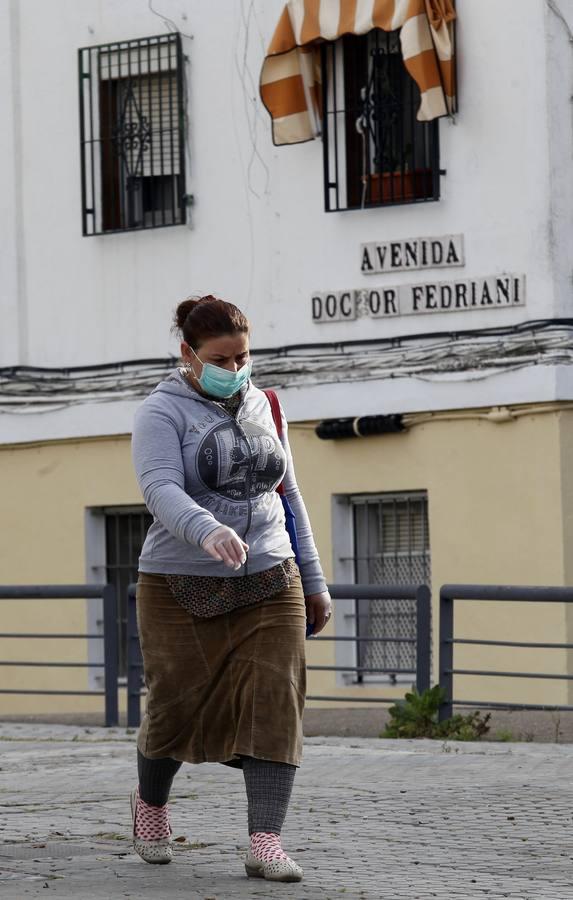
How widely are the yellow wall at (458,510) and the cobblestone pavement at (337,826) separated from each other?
5203 millimetres

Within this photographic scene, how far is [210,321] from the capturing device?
7.30 metres

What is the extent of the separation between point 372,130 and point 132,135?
245 cm

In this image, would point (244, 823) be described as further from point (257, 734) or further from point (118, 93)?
point (118, 93)

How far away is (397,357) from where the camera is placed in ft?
59.4

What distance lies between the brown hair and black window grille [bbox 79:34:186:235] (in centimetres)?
1209

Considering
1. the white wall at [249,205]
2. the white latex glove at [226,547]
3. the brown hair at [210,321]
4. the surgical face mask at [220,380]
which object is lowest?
A: the white latex glove at [226,547]

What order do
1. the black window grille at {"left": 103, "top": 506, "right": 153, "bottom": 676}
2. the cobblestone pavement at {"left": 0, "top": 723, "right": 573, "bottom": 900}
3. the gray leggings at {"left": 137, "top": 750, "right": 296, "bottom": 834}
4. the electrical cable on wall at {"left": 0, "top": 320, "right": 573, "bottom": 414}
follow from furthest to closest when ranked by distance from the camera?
the black window grille at {"left": 103, "top": 506, "right": 153, "bottom": 676} → the electrical cable on wall at {"left": 0, "top": 320, "right": 573, "bottom": 414} → the gray leggings at {"left": 137, "top": 750, "right": 296, "bottom": 834} → the cobblestone pavement at {"left": 0, "top": 723, "right": 573, "bottom": 900}

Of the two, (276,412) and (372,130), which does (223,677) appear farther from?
(372,130)

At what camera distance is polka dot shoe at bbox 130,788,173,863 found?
24.5ft

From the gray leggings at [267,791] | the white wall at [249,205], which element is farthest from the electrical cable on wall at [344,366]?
the gray leggings at [267,791]

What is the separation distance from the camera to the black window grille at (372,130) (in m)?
18.1

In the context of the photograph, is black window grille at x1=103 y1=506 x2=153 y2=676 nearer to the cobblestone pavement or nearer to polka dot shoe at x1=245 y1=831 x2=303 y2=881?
the cobblestone pavement

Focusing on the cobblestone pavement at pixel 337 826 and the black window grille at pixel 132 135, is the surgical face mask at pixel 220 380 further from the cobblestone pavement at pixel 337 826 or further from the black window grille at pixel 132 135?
the black window grille at pixel 132 135

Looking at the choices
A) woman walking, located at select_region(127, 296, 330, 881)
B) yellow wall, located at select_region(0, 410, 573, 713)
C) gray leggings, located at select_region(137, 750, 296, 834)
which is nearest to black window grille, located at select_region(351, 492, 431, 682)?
yellow wall, located at select_region(0, 410, 573, 713)
